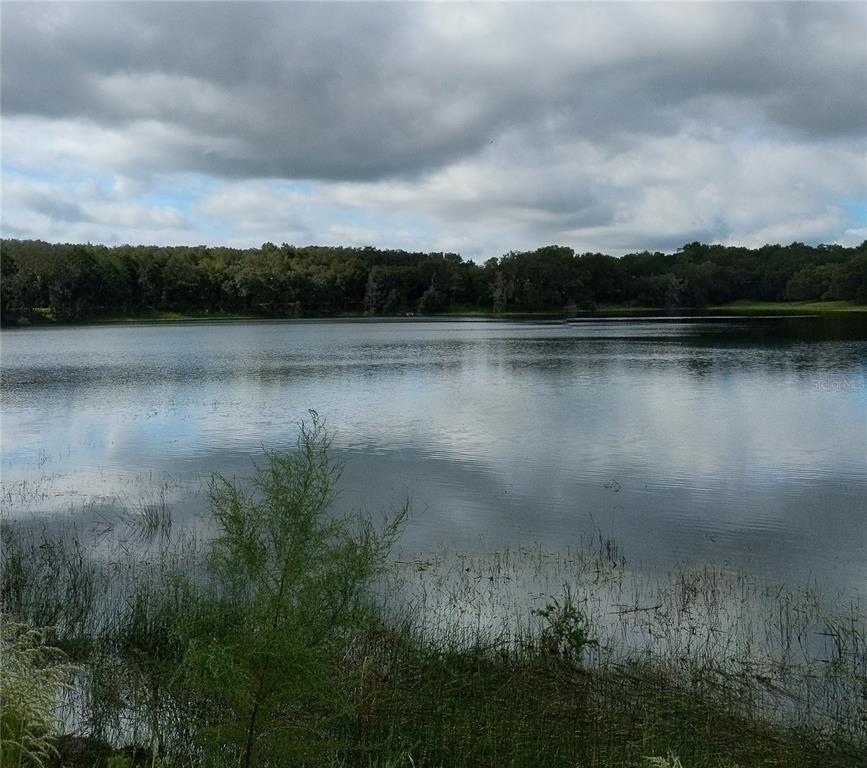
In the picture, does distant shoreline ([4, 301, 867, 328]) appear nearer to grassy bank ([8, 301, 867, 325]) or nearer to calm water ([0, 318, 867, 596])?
grassy bank ([8, 301, 867, 325])

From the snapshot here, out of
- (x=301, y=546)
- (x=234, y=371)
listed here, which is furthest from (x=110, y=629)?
(x=234, y=371)

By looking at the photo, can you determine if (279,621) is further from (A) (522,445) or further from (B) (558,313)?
(B) (558,313)

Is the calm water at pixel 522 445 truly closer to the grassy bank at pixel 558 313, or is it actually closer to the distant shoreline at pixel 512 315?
the grassy bank at pixel 558 313

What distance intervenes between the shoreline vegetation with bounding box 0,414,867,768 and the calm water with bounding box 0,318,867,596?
2.09m

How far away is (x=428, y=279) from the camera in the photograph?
14438 centimetres

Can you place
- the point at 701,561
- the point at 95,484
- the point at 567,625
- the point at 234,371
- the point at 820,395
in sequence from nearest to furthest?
the point at 567,625 → the point at 701,561 → the point at 95,484 → the point at 820,395 → the point at 234,371

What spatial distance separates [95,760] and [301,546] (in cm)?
241

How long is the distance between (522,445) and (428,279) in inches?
4950

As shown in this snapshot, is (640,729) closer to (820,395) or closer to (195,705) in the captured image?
(195,705)

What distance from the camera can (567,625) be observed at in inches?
332

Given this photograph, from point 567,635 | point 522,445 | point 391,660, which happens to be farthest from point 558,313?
point 391,660

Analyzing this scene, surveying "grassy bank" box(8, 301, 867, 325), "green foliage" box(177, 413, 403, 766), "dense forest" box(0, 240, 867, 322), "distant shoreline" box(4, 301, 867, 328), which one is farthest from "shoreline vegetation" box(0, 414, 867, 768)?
"dense forest" box(0, 240, 867, 322)

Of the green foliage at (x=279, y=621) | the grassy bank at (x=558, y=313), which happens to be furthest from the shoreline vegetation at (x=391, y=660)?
the grassy bank at (x=558, y=313)

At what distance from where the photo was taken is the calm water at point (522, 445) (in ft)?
42.9
